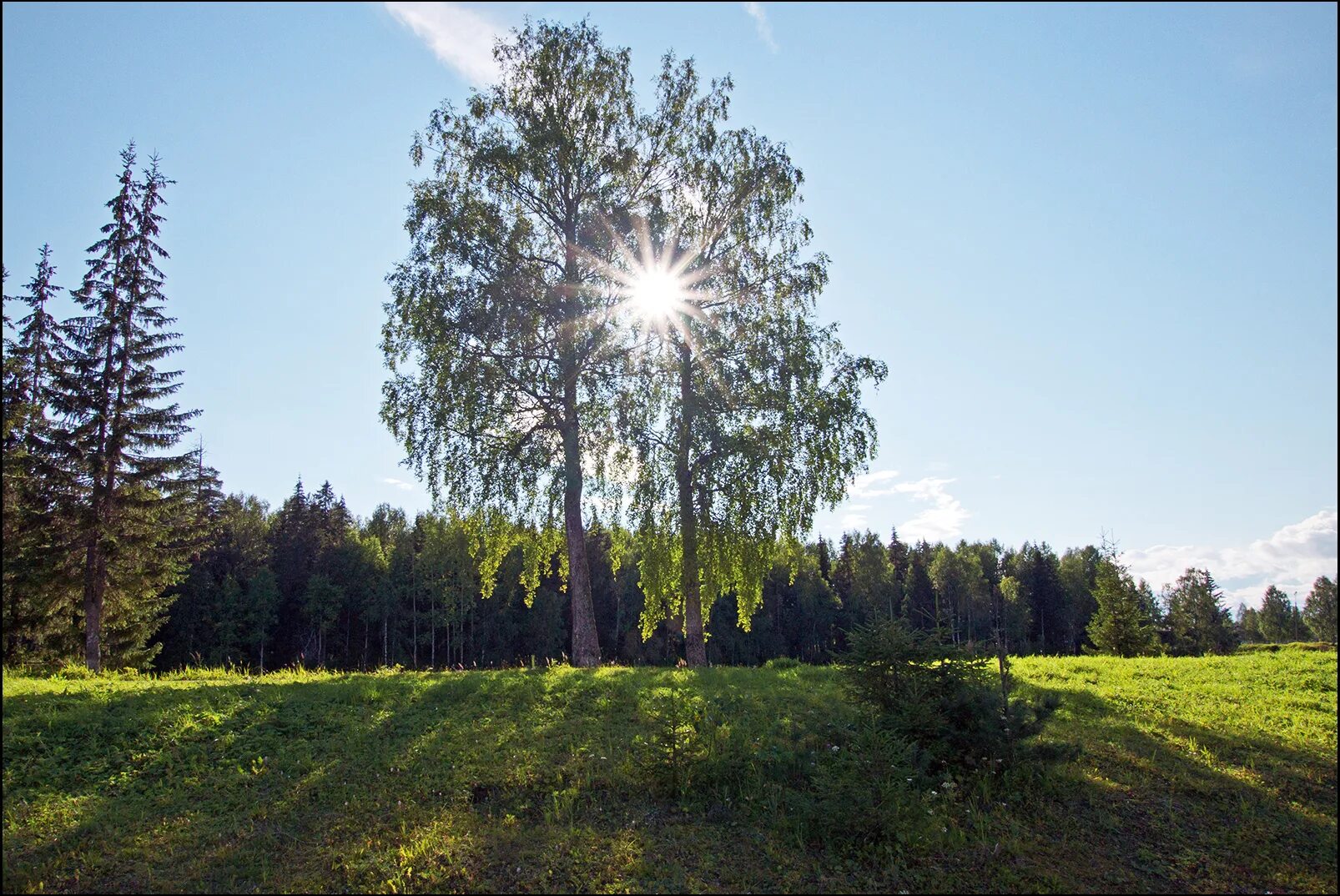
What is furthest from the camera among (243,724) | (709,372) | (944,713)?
(709,372)

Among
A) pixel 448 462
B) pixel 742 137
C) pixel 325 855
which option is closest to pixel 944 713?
pixel 325 855

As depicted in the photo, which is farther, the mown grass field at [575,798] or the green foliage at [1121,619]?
the green foliage at [1121,619]

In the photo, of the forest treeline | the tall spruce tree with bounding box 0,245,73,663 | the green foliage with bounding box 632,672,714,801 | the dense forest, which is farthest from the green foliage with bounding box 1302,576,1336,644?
the tall spruce tree with bounding box 0,245,73,663

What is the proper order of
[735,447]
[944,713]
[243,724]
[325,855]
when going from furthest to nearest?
[735,447] < [243,724] < [944,713] < [325,855]

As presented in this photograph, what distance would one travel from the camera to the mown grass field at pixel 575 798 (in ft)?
19.9

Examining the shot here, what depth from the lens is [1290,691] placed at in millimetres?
12656

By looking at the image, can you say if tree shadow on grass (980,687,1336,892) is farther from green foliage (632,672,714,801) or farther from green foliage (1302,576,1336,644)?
green foliage (1302,576,1336,644)

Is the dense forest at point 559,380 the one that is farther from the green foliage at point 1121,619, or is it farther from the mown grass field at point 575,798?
the green foliage at point 1121,619

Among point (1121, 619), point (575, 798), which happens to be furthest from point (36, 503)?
point (1121, 619)

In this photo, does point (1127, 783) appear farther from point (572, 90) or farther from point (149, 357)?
point (149, 357)

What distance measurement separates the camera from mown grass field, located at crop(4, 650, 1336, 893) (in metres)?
6.05

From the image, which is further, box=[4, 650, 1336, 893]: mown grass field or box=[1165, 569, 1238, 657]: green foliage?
box=[1165, 569, 1238, 657]: green foliage

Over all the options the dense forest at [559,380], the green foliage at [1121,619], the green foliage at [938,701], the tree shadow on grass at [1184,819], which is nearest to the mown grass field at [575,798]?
the tree shadow on grass at [1184,819]

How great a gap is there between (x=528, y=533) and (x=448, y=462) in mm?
2621
